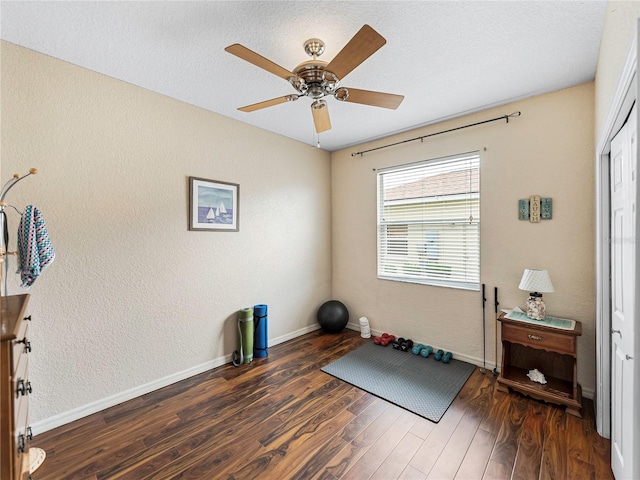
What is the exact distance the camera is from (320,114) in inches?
80.2

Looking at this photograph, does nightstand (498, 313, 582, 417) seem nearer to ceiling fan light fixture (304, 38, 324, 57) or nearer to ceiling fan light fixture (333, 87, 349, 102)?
ceiling fan light fixture (333, 87, 349, 102)

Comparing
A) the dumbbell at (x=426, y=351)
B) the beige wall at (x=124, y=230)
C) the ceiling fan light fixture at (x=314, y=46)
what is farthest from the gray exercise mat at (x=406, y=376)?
the ceiling fan light fixture at (x=314, y=46)

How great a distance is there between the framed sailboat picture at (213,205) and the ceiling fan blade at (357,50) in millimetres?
1775

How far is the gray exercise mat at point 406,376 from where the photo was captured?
2.30 meters

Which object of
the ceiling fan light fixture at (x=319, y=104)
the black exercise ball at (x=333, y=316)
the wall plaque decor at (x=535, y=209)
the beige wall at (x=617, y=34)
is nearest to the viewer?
the beige wall at (x=617, y=34)

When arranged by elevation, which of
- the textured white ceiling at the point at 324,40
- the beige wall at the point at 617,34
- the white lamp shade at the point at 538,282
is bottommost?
the white lamp shade at the point at 538,282

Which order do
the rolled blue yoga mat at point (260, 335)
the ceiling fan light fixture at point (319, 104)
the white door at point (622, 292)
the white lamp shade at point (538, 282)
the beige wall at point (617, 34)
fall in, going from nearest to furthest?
1. the beige wall at point (617, 34)
2. the white door at point (622, 292)
3. the ceiling fan light fixture at point (319, 104)
4. the white lamp shade at point (538, 282)
5. the rolled blue yoga mat at point (260, 335)

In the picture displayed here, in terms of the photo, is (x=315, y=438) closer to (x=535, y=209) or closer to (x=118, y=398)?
(x=118, y=398)

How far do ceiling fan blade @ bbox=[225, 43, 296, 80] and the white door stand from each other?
1.71 metres

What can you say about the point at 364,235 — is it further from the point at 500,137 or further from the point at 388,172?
the point at 500,137

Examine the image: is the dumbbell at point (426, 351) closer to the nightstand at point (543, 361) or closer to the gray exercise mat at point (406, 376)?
the gray exercise mat at point (406, 376)

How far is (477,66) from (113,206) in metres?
3.07

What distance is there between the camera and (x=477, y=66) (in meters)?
2.12

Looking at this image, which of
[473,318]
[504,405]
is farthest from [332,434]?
[473,318]
